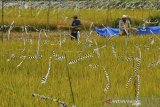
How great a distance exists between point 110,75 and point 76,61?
0.91 m

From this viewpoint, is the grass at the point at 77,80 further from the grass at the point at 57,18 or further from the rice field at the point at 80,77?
the grass at the point at 57,18

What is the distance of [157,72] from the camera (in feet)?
18.0

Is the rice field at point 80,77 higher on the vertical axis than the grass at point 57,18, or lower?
higher

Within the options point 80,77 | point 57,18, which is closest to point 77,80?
point 80,77

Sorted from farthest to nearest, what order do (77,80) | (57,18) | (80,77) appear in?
(57,18) < (80,77) < (77,80)

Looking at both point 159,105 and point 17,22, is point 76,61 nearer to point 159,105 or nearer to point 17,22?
point 159,105

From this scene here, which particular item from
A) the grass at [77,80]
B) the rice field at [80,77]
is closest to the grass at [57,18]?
the rice field at [80,77]

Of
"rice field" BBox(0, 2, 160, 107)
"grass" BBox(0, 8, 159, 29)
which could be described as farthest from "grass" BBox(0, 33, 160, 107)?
"grass" BBox(0, 8, 159, 29)

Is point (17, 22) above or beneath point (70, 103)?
beneath

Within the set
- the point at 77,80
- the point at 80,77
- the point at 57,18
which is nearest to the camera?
the point at 77,80

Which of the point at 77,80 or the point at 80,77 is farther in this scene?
the point at 80,77

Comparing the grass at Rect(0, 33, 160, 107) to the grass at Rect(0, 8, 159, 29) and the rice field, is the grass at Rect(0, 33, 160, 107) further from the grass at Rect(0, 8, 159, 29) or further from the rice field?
the grass at Rect(0, 8, 159, 29)

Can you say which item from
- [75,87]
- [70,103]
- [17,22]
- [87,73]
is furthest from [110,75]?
[17,22]

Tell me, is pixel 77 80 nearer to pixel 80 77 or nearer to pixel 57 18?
pixel 80 77
